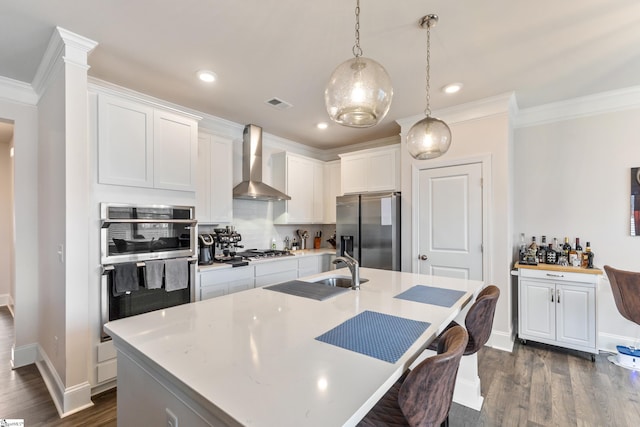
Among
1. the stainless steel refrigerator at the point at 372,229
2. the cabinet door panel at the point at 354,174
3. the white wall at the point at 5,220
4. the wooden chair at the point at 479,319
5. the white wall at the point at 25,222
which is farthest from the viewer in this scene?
the white wall at the point at 5,220

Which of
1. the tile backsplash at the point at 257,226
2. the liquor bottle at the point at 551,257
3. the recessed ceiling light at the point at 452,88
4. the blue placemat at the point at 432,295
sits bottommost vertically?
the blue placemat at the point at 432,295

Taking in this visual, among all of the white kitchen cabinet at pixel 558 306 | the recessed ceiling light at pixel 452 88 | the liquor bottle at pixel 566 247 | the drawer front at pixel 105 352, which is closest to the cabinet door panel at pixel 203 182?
the drawer front at pixel 105 352

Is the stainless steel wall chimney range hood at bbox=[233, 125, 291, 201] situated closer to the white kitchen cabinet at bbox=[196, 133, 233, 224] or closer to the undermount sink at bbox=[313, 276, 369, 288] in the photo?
the white kitchen cabinet at bbox=[196, 133, 233, 224]

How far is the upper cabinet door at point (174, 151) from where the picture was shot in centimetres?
268

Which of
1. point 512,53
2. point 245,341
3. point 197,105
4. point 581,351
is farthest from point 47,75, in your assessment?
point 581,351

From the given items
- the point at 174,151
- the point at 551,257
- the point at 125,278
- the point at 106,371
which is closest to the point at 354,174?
the point at 174,151

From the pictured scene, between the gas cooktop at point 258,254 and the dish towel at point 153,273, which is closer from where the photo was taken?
the dish towel at point 153,273

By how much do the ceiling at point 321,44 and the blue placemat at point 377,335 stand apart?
182 cm

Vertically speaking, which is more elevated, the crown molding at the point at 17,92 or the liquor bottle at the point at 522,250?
the crown molding at the point at 17,92

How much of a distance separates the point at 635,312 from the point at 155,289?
4132 mm

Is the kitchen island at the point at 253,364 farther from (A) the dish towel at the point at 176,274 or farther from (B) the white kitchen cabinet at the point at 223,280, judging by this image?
(B) the white kitchen cabinet at the point at 223,280

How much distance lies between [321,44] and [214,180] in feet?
6.59

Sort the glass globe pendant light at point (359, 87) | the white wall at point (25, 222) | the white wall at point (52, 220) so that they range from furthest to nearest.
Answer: the white wall at point (25, 222)
the white wall at point (52, 220)
the glass globe pendant light at point (359, 87)

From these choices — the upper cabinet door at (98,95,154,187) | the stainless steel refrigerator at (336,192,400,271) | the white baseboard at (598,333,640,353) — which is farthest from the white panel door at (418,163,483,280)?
the upper cabinet door at (98,95,154,187)
